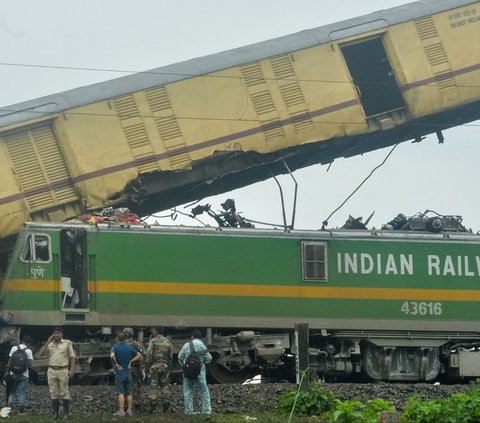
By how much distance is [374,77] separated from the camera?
26.2 metres

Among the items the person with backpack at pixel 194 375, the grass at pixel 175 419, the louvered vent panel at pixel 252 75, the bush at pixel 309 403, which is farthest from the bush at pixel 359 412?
the louvered vent panel at pixel 252 75

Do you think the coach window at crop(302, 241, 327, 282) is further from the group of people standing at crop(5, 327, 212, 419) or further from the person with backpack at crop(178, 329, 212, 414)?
the person with backpack at crop(178, 329, 212, 414)

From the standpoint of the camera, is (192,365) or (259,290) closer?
(192,365)

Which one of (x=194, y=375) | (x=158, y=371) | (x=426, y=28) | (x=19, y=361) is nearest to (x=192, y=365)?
(x=194, y=375)

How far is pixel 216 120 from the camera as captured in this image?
24.3 metres

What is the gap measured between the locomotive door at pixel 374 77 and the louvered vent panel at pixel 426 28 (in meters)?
0.94

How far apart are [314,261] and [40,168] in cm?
603

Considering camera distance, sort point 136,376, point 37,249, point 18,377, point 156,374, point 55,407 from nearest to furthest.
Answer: point 55,407, point 156,374, point 18,377, point 136,376, point 37,249

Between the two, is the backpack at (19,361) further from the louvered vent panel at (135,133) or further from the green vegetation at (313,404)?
the louvered vent panel at (135,133)

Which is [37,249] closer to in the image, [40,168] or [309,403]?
[40,168]

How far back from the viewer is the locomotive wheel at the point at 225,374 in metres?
23.2

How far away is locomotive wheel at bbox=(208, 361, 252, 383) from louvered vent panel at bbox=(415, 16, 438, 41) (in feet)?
28.2

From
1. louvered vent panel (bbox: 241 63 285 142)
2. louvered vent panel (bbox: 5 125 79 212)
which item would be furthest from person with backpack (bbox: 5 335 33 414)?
louvered vent panel (bbox: 241 63 285 142)

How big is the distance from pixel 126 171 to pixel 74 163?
110 cm
